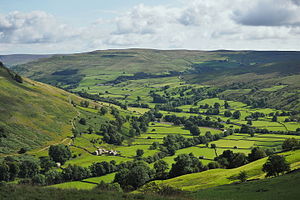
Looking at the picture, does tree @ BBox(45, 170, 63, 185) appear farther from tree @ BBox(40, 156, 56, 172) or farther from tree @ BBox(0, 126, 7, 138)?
tree @ BBox(0, 126, 7, 138)

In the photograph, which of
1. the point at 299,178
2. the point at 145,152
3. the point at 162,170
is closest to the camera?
the point at 299,178

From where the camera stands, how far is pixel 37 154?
488ft

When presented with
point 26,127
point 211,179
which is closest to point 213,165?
point 211,179

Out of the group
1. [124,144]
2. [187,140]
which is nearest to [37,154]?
[124,144]

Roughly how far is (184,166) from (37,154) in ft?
247

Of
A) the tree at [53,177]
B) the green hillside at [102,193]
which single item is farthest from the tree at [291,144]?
the tree at [53,177]

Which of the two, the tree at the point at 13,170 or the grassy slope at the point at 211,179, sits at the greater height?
the grassy slope at the point at 211,179

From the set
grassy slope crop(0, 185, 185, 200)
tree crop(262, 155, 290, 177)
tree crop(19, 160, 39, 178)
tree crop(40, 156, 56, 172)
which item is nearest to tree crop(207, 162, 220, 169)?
tree crop(262, 155, 290, 177)

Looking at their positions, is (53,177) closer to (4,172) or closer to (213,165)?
(4,172)

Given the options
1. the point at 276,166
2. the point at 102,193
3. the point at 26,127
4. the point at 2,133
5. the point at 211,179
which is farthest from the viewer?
the point at 26,127

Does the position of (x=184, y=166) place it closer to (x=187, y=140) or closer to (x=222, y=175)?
(x=222, y=175)

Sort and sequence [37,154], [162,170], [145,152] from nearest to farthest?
[162,170] → [37,154] → [145,152]

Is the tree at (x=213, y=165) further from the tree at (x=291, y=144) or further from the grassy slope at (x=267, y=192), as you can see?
the grassy slope at (x=267, y=192)

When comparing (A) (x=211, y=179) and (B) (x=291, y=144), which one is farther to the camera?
(B) (x=291, y=144)
